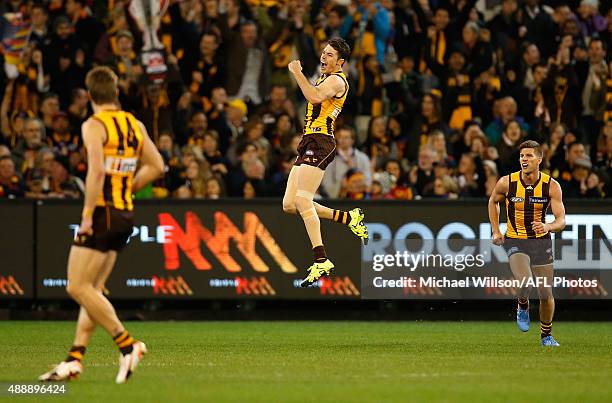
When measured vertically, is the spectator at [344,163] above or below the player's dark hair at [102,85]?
below

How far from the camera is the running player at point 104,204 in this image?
10.2m

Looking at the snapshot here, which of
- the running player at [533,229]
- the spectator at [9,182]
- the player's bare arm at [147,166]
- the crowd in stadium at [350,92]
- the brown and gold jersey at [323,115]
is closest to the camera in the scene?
the player's bare arm at [147,166]

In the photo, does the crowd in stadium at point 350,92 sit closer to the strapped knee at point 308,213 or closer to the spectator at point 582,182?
the spectator at point 582,182

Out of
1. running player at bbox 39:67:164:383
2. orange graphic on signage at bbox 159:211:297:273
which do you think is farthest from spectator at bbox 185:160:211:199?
running player at bbox 39:67:164:383

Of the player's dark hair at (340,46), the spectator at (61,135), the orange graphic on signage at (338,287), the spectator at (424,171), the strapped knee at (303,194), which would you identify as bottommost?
the orange graphic on signage at (338,287)

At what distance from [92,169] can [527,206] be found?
6.62 metres

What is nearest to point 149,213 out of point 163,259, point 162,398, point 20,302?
point 163,259

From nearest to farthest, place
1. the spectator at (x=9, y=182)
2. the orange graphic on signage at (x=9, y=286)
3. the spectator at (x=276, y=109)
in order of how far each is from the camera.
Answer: the orange graphic on signage at (x=9, y=286), the spectator at (x=9, y=182), the spectator at (x=276, y=109)

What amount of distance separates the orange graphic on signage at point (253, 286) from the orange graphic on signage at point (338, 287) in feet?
2.51

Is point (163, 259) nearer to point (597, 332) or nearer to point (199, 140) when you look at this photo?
point (199, 140)

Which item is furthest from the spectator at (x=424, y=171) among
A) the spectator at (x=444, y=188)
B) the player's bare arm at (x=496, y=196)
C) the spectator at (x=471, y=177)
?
the player's bare arm at (x=496, y=196)

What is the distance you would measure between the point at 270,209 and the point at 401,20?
5223 millimetres

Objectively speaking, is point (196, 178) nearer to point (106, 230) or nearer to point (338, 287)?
point (338, 287)

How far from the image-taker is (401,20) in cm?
2355
